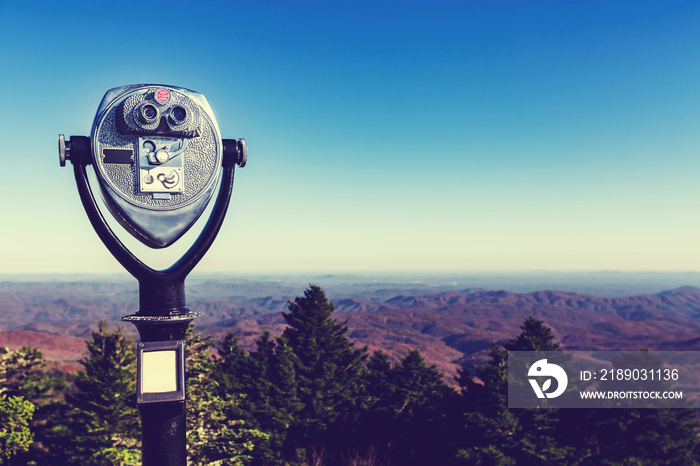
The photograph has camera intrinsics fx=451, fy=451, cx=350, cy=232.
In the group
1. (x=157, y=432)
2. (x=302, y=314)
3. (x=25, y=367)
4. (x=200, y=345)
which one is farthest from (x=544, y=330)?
(x=25, y=367)

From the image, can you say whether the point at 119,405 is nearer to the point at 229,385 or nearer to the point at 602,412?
the point at 229,385

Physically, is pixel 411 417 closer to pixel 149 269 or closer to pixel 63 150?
pixel 149 269

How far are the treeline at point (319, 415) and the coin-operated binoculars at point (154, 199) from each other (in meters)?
14.9

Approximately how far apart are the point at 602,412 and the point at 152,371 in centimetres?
2048

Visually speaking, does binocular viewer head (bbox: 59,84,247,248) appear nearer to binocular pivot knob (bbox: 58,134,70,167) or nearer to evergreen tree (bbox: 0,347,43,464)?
binocular pivot knob (bbox: 58,134,70,167)

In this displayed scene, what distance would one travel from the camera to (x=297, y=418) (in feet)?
80.6

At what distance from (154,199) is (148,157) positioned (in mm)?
376

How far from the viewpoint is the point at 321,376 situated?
86.2ft

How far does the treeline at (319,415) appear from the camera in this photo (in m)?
18.0

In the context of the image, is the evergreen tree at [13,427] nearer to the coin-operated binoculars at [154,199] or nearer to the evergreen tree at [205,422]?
the evergreen tree at [205,422]

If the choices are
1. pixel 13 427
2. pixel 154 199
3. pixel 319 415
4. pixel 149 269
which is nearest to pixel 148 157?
pixel 154 199

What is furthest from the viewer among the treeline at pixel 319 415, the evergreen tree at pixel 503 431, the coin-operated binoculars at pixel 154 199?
the treeline at pixel 319 415

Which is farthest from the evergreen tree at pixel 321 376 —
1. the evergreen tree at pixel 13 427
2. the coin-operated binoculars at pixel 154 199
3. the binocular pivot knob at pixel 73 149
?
the binocular pivot knob at pixel 73 149

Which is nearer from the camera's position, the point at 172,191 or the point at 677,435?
the point at 172,191
